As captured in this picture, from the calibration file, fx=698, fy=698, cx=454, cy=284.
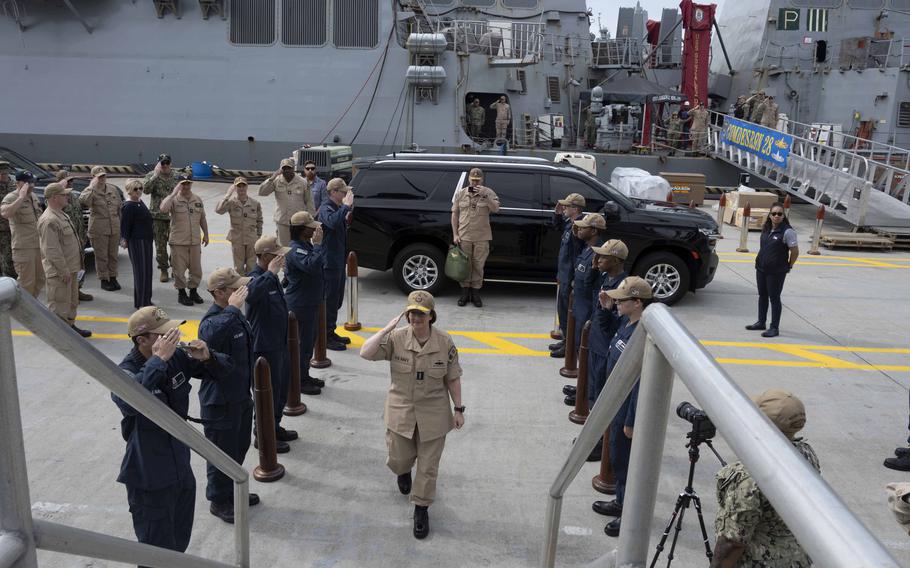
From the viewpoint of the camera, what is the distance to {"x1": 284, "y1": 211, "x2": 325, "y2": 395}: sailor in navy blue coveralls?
6.18 metres

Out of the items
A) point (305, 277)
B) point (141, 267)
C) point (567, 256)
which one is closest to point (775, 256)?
point (567, 256)

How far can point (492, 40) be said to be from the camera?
750 inches

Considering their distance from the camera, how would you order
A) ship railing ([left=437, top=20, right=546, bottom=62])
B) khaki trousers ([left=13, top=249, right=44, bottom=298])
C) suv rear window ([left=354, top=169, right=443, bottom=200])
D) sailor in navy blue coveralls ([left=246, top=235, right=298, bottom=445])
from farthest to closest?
ship railing ([left=437, top=20, right=546, bottom=62]), suv rear window ([left=354, top=169, right=443, bottom=200]), khaki trousers ([left=13, top=249, right=44, bottom=298]), sailor in navy blue coveralls ([left=246, top=235, right=298, bottom=445])

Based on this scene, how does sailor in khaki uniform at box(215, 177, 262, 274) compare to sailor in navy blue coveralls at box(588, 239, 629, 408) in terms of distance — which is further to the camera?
sailor in khaki uniform at box(215, 177, 262, 274)

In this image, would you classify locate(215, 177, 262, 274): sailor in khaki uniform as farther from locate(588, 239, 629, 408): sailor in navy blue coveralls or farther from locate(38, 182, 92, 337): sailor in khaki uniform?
locate(588, 239, 629, 408): sailor in navy blue coveralls

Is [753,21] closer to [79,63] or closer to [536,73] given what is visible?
[536,73]

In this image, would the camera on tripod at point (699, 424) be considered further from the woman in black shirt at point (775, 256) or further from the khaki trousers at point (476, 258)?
the khaki trousers at point (476, 258)

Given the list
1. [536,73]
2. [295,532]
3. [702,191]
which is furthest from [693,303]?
[536,73]

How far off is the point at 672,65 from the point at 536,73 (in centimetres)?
846

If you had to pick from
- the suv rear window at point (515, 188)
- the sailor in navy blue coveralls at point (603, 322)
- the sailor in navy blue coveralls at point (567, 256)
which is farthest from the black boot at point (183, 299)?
the sailor in navy blue coveralls at point (603, 322)

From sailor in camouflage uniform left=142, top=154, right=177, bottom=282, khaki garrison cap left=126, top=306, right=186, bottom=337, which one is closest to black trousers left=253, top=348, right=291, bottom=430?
khaki garrison cap left=126, top=306, right=186, bottom=337

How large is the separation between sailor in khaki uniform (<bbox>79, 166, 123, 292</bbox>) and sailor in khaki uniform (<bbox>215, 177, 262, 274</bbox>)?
1.47 m

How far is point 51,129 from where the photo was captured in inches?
745

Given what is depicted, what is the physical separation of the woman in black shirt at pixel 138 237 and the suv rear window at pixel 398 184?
2757mm
